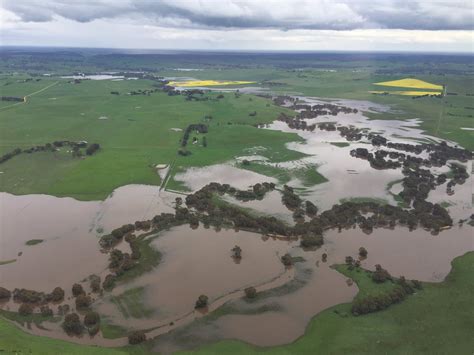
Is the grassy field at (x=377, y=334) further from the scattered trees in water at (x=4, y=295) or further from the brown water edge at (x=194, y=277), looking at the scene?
the scattered trees in water at (x=4, y=295)

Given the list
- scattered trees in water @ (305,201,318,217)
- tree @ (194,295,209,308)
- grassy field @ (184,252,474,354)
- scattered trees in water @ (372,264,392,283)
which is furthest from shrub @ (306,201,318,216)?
tree @ (194,295,209,308)

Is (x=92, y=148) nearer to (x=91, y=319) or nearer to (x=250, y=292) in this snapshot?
(x=91, y=319)

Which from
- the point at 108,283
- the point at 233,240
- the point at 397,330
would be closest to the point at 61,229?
the point at 108,283

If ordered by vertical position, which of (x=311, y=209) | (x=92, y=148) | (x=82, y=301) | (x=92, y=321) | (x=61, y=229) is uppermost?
(x=92, y=148)

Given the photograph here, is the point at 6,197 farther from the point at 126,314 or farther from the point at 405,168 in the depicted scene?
the point at 405,168

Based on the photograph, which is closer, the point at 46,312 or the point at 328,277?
the point at 46,312

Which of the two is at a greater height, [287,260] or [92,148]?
[92,148]

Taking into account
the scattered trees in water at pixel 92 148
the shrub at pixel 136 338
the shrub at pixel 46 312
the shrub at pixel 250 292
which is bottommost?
the shrub at pixel 136 338

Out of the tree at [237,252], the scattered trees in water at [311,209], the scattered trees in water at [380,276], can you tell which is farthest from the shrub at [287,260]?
the scattered trees in water at [311,209]
